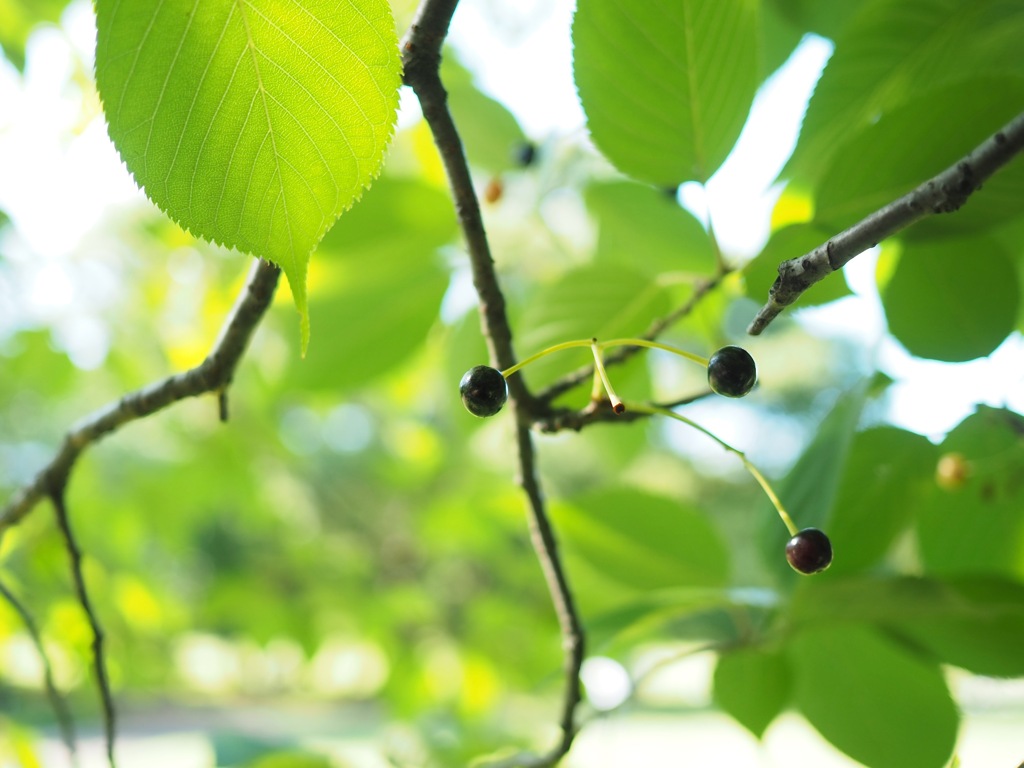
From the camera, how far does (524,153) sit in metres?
0.62

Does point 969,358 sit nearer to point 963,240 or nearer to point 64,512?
point 963,240

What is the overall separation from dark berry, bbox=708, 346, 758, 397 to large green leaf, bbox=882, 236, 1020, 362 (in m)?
0.21

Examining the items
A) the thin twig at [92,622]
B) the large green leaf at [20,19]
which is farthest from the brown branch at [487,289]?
the large green leaf at [20,19]

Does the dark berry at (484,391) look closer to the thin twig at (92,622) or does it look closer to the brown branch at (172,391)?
the brown branch at (172,391)

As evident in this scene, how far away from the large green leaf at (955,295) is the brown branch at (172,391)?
12.8 inches

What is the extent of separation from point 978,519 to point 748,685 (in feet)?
0.56

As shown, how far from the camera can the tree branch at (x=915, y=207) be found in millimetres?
192

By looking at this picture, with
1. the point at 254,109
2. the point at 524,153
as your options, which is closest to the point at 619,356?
→ the point at 254,109

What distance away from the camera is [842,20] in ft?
1.50

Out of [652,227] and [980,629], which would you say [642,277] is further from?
[980,629]

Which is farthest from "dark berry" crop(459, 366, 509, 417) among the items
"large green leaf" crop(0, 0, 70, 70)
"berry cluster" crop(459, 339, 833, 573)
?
"large green leaf" crop(0, 0, 70, 70)

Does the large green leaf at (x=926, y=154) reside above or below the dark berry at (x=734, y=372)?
above

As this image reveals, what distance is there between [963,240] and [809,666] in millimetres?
270

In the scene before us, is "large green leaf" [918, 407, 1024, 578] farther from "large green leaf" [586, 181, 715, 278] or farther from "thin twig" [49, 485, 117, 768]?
"thin twig" [49, 485, 117, 768]
